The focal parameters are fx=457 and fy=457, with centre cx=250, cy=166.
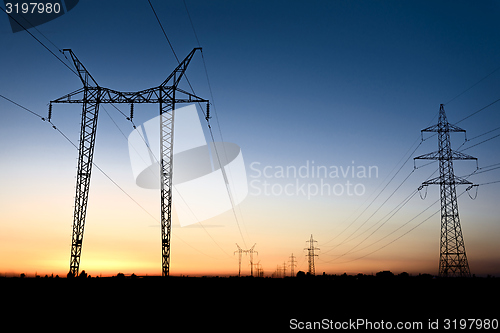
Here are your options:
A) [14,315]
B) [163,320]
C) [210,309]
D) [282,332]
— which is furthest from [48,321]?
[282,332]

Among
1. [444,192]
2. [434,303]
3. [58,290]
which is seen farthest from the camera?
[444,192]

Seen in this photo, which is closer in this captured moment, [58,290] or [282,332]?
[282,332]

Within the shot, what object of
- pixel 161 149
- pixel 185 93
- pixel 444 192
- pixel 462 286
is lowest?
pixel 462 286

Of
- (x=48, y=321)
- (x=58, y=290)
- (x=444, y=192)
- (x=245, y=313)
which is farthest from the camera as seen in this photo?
Answer: (x=444, y=192)

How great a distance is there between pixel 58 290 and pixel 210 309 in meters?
14.7

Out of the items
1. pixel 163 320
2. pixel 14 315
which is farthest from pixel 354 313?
pixel 14 315

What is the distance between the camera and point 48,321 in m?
23.1

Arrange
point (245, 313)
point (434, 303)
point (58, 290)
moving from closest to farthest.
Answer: point (245, 313), point (434, 303), point (58, 290)

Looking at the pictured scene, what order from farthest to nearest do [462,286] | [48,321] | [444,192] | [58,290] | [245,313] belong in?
[444,192] < [462,286] < [58,290] < [245,313] < [48,321]

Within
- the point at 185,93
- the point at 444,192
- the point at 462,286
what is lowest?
the point at 462,286

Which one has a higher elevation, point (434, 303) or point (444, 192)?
point (444, 192)

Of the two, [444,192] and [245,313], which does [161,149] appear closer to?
[245,313]

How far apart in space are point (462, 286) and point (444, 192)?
15.3 meters

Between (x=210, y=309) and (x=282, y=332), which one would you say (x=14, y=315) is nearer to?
(x=210, y=309)
